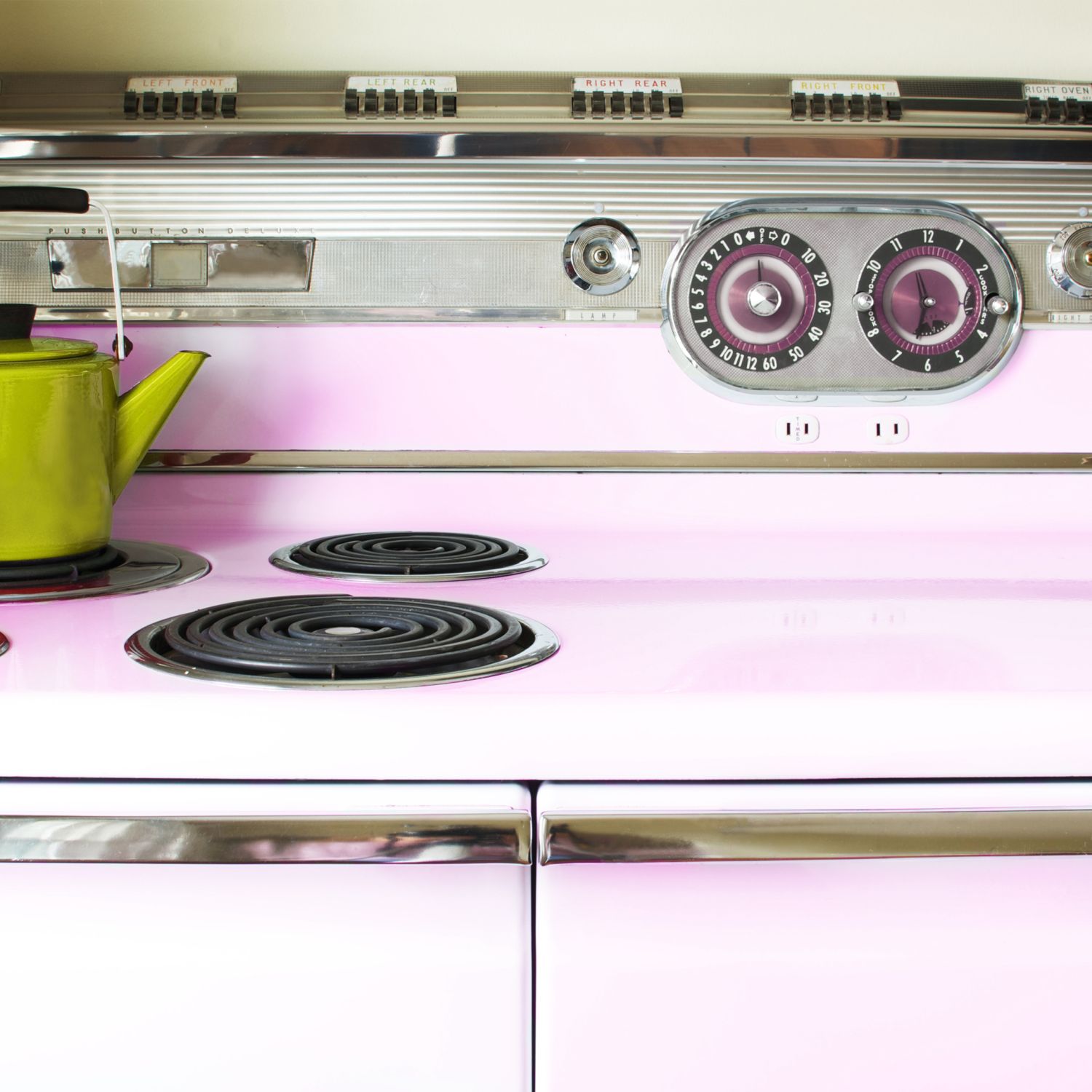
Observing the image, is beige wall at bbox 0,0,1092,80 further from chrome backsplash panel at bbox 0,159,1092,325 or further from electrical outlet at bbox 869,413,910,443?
electrical outlet at bbox 869,413,910,443

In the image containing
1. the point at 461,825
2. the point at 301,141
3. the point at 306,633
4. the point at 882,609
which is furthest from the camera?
the point at 301,141

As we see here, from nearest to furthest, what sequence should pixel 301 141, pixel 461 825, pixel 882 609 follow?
1. pixel 461 825
2. pixel 882 609
3. pixel 301 141

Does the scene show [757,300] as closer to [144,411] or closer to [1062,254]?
[1062,254]

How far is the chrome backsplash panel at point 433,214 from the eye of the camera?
1288 millimetres

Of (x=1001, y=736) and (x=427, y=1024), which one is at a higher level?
(x=1001, y=736)

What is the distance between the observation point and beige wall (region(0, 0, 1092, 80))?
1337 millimetres

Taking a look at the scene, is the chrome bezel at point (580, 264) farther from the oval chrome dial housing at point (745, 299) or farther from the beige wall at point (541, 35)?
the beige wall at point (541, 35)

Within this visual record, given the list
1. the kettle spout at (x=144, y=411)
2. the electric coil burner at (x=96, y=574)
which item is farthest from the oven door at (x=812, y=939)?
the kettle spout at (x=144, y=411)

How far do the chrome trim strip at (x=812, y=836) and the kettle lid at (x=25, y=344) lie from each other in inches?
25.3

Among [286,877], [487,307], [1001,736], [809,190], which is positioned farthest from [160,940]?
[809,190]

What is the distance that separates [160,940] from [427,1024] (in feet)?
0.58

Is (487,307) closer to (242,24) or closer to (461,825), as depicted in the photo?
(242,24)

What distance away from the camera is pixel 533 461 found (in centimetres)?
134

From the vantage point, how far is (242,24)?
1.34m
